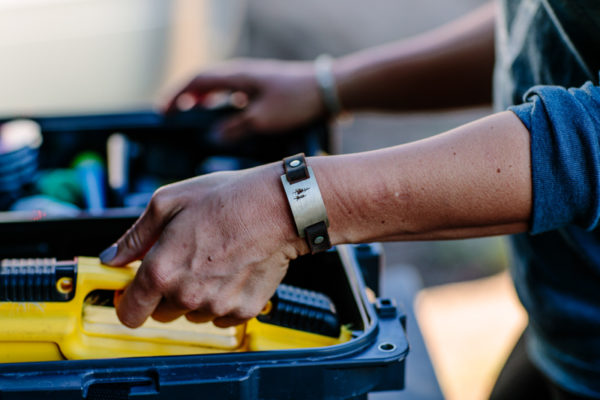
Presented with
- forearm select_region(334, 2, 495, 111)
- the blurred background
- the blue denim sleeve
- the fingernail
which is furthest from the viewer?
the blurred background

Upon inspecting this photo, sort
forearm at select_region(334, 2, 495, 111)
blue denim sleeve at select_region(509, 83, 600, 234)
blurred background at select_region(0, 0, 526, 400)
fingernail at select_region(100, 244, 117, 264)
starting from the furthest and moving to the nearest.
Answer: blurred background at select_region(0, 0, 526, 400)
forearm at select_region(334, 2, 495, 111)
fingernail at select_region(100, 244, 117, 264)
blue denim sleeve at select_region(509, 83, 600, 234)

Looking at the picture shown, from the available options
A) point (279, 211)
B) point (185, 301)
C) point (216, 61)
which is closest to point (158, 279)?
point (185, 301)

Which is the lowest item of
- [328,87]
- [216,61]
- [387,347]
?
[387,347]

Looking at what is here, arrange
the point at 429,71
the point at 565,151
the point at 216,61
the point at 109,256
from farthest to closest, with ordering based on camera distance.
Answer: the point at 216,61 < the point at 429,71 < the point at 109,256 < the point at 565,151

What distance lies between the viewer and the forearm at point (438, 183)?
618 mm

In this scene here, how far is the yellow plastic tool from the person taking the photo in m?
0.68

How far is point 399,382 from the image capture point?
26.5 inches

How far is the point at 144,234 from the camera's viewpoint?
679mm

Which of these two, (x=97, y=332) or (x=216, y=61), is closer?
(x=97, y=332)

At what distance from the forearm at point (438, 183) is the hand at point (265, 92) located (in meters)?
0.61

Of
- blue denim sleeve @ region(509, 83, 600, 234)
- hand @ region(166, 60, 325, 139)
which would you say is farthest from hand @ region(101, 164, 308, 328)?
hand @ region(166, 60, 325, 139)

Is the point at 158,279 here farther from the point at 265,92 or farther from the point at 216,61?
the point at 216,61

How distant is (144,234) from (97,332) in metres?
0.14

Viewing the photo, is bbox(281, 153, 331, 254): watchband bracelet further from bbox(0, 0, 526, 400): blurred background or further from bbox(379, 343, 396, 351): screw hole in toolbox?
bbox(0, 0, 526, 400): blurred background
